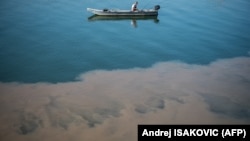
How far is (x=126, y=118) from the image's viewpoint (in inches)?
588

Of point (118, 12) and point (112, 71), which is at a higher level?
point (118, 12)

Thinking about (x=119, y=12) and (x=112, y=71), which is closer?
(x=112, y=71)

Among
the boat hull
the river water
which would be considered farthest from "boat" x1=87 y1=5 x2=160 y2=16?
the river water

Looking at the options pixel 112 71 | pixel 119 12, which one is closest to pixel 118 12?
pixel 119 12

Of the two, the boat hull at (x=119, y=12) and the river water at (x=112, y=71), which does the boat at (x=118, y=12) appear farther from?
the river water at (x=112, y=71)

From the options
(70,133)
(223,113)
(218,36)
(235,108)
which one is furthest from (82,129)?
(218,36)

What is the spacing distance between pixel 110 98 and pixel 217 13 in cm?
2380

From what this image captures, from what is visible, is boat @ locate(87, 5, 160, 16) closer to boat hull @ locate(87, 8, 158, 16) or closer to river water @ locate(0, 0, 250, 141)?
boat hull @ locate(87, 8, 158, 16)

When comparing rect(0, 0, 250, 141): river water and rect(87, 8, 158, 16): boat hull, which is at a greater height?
rect(87, 8, 158, 16): boat hull

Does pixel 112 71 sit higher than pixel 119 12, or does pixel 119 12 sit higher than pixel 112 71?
pixel 119 12

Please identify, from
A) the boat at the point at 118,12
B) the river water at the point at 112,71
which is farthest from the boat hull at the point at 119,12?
the river water at the point at 112,71

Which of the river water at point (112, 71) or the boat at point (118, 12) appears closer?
the river water at point (112, 71)

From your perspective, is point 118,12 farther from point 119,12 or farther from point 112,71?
point 112,71

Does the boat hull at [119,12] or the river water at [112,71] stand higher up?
the boat hull at [119,12]
